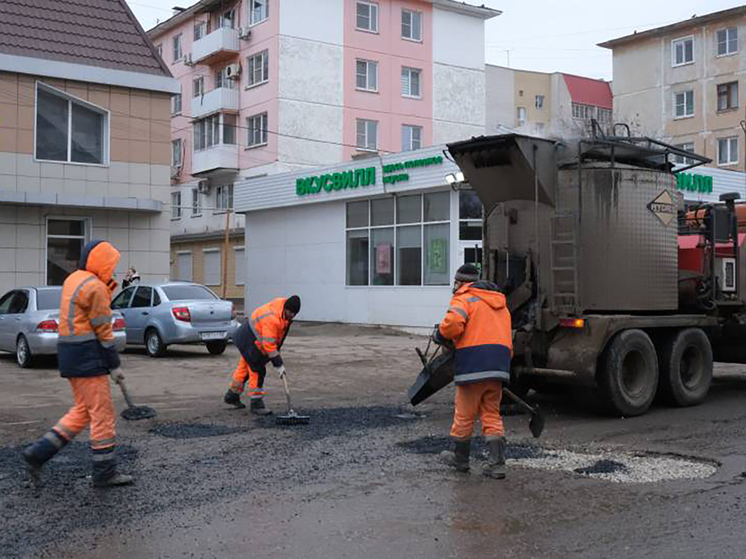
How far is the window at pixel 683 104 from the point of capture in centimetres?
4666

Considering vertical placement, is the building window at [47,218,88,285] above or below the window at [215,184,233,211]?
below

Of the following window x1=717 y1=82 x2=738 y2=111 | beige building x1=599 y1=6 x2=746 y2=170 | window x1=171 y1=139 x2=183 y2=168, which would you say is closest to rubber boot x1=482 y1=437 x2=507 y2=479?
beige building x1=599 y1=6 x2=746 y2=170

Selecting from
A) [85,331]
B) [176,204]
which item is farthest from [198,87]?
[85,331]

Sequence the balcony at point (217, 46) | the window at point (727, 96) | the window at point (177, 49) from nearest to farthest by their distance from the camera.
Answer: the balcony at point (217, 46), the window at point (727, 96), the window at point (177, 49)

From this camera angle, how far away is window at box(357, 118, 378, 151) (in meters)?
40.6

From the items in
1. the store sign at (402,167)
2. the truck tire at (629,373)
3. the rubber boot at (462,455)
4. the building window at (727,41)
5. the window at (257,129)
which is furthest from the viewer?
the building window at (727,41)

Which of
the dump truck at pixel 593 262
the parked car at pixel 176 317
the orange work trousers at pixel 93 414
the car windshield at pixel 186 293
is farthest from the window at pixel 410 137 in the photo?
the orange work trousers at pixel 93 414

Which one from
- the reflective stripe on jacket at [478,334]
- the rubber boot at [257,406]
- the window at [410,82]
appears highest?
the window at [410,82]

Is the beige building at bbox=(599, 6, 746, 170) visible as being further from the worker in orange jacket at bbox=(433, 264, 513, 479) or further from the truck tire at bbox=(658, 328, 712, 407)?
the worker in orange jacket at bbox=(433, 264, 513, 479)

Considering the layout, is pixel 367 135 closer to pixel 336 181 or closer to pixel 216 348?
pixel 336 181

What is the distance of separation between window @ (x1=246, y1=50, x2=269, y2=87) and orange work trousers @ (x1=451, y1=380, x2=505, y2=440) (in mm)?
34177

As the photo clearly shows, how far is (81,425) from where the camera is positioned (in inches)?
264

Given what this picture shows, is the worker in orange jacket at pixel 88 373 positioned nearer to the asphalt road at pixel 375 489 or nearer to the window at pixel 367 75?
the asphalt road at pixel 375 489

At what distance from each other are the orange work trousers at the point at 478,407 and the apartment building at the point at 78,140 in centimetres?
1579
